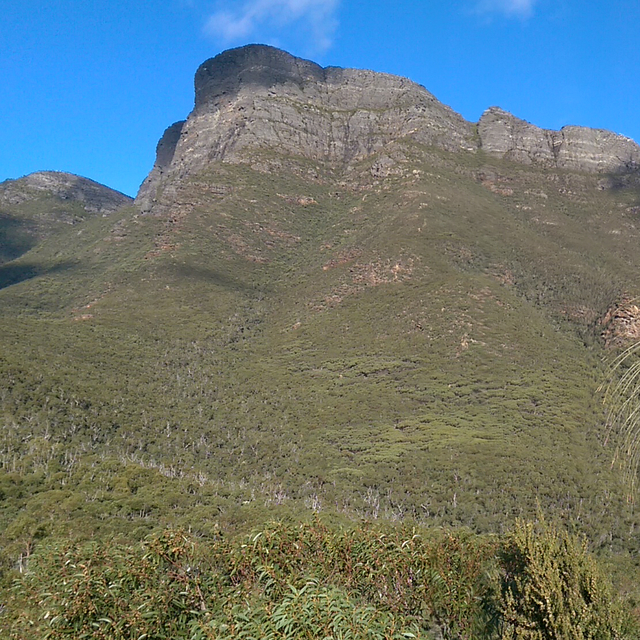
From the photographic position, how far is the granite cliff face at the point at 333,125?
10962cm

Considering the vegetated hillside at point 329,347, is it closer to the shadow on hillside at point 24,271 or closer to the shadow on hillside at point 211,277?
the shadow on hillside at point 211,277

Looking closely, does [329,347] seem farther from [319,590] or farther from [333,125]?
[333,125]

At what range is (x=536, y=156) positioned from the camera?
365 feet

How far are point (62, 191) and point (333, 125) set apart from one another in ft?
292

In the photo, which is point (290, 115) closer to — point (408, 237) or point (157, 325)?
point (408, 237)

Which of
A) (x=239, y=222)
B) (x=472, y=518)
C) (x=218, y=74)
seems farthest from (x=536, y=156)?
(x=472, y=518)

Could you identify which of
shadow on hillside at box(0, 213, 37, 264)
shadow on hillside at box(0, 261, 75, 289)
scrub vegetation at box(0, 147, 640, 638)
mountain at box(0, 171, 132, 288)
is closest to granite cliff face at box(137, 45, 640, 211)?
scrub vegetation at box(0, 147, 640, 638)

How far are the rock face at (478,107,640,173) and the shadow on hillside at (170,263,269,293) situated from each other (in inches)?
2589

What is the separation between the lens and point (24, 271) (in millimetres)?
94875

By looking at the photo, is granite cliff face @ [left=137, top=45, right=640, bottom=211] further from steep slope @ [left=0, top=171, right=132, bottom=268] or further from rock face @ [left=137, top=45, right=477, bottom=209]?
steep slope @ [left=0, top=171, right=132, bottom=268]

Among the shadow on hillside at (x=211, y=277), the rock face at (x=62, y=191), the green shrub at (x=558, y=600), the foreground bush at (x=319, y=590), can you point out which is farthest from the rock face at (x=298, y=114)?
the green shrub at (x=558, y=600)

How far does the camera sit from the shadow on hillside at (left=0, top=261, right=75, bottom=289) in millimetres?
89500

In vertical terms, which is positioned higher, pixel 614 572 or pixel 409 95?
pixel 409 95

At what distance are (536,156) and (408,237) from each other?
53.4 m
